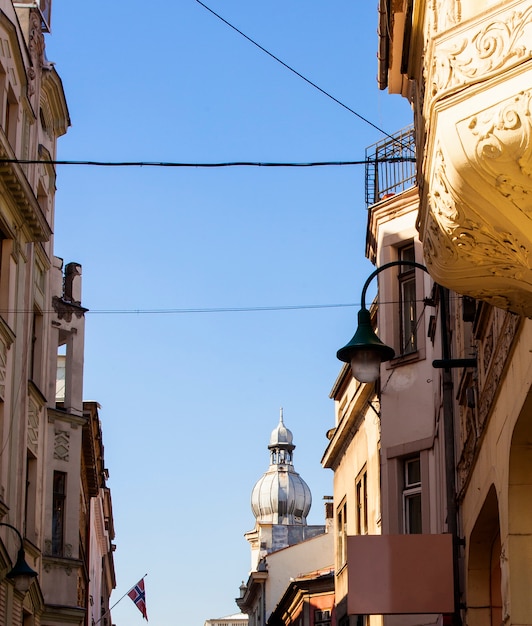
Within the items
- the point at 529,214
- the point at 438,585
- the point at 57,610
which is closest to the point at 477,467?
the point at 438,585

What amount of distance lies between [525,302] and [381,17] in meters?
7.35

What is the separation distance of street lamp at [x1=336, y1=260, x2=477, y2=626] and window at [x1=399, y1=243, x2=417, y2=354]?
4.50 metres

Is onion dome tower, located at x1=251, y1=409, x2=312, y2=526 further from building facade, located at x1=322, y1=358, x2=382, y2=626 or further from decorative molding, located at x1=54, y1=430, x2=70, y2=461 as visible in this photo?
decorative molding, located at x1=54, y1=430, x2=70, y2=461

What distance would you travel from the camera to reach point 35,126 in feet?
86.6

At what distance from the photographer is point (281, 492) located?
111m

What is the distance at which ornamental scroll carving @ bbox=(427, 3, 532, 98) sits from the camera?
22.1 ft

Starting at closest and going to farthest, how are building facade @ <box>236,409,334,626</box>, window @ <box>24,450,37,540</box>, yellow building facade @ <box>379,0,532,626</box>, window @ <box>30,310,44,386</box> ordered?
yellow building facade @ <box>379,0,532,626</box> → window @ <box>24,450,37,540</box> → window @ <box>30,310,44,386</box> → building facade @ <box>236,409,334,626</box>

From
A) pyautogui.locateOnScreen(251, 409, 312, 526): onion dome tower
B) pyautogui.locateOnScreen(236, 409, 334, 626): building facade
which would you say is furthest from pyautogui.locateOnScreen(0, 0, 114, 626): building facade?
pyautogui.locateOnScreen(251, 409, 312, 526): onion dome tower

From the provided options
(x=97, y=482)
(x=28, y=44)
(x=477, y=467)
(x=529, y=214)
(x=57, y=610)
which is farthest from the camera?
(x=97, y=482)

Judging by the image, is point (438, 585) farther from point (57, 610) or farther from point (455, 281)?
point (57, 610)

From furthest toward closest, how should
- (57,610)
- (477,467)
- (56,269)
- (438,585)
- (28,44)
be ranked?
(56,269)
(57,610)
(28,44)
(438,585)
(477,467)

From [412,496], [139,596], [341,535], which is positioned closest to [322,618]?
[139,596]

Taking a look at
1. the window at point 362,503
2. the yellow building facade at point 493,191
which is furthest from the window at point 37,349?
the yellow building facade at point 493,191

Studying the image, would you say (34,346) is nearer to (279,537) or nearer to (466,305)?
(466,305)
